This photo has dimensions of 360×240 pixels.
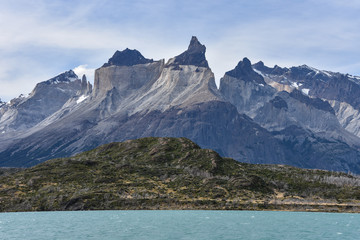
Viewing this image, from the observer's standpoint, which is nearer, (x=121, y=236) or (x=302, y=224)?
(x=121, y=236)

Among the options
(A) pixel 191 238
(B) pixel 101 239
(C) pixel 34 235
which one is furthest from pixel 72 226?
(A) pixel 191 238

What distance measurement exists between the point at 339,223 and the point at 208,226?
4274 centimetres

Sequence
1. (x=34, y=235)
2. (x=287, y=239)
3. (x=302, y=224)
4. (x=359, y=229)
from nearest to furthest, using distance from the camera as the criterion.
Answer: (x=287, y=239), (x=34, y=235), (x=359, y=229), (x=302, y=224)

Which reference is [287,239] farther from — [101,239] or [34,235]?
[34,235]

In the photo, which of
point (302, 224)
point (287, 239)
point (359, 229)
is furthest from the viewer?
point (302, 224)

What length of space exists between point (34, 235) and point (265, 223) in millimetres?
65665

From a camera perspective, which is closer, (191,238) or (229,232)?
(191,238)

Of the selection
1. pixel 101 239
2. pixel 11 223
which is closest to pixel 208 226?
pixel 101 239

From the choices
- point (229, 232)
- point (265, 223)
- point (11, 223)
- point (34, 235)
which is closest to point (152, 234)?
point (229, 232)

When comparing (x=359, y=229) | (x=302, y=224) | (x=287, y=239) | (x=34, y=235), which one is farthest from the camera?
(x=302, y=224)

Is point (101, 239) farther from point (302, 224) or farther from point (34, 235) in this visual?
point (302, 224)

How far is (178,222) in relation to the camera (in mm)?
147500

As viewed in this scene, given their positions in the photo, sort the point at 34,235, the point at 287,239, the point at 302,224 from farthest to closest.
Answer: the point at 302,224
the point at 34,235
the point at 287,239

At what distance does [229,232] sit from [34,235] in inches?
1835
